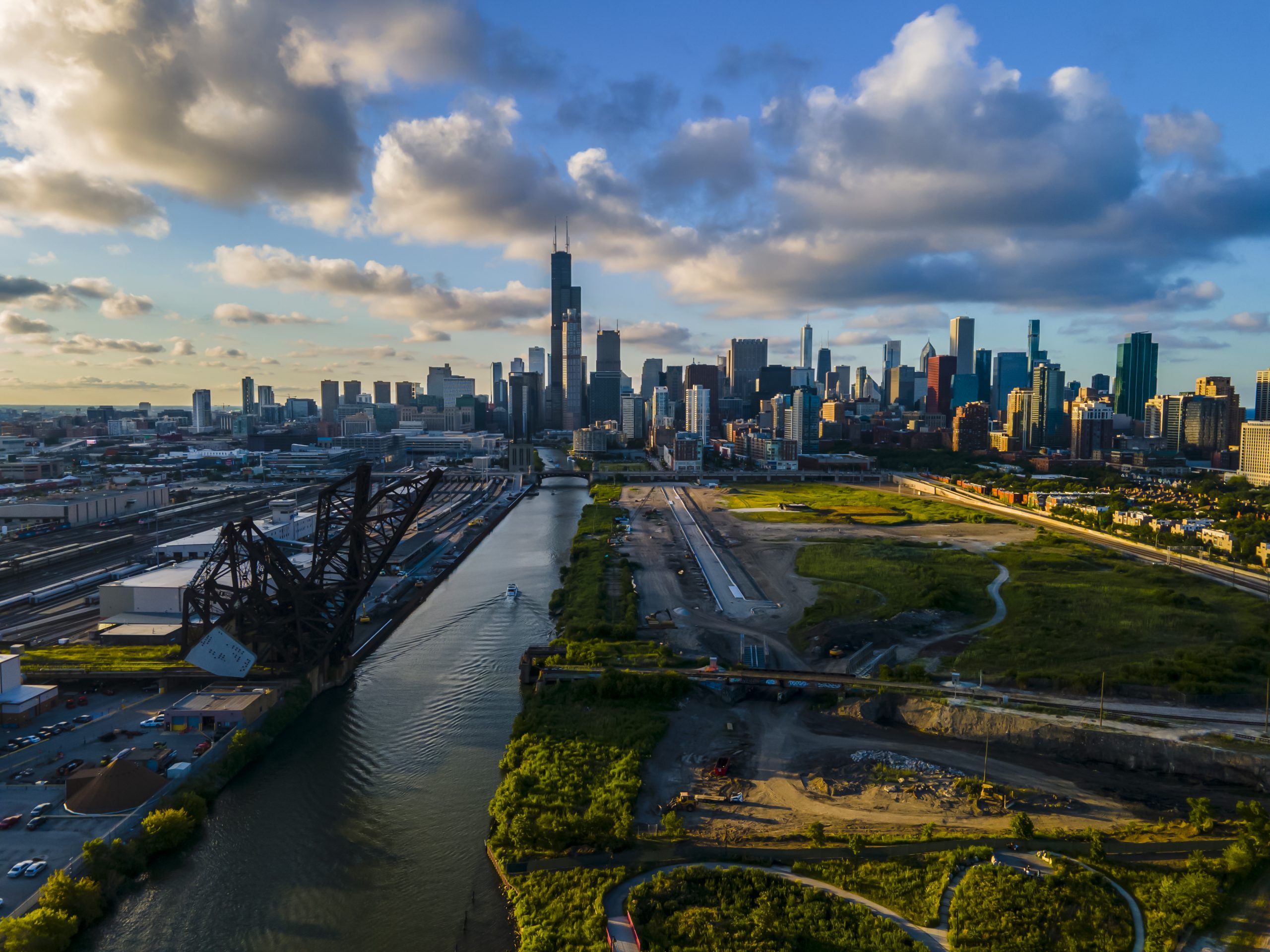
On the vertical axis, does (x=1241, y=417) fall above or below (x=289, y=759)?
above

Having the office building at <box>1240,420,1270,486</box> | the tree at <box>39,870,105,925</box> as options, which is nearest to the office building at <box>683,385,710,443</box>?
the office building at <box>1240,420,1270,486</box>

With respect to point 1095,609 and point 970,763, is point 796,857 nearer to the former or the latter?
point 970,763

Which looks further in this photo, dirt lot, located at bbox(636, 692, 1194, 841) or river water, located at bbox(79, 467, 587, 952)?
dirt lot, located at bbox(636, 692, 1194, 841)

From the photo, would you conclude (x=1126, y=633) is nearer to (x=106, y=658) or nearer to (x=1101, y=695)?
(x=1101, y=695)

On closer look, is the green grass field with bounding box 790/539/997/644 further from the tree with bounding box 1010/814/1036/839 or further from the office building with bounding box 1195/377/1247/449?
the office building with bounding box 1195/377/1247/449

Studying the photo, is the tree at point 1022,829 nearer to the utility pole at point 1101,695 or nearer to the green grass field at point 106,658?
the utility pole at point 1101,695

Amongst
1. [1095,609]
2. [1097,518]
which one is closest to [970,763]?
A: [1095,609]

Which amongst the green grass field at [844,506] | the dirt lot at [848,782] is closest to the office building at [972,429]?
the green grass field at [844,506]
